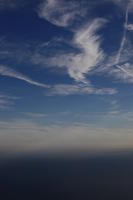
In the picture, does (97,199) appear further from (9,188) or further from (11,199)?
(9,188)

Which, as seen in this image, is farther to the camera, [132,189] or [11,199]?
[132,189]

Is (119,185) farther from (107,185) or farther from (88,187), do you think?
(88,187)

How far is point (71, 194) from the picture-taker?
11494 centimetres

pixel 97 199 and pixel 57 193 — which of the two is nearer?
pixel 97 199

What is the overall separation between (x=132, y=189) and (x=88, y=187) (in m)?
28.7

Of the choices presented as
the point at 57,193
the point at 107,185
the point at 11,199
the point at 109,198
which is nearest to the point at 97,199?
the point at 109,198

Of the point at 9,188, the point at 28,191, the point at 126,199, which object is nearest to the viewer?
the point at 126,199

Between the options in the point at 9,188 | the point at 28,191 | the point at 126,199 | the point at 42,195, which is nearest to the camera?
the point at 126,199

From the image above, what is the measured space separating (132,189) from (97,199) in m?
32.4

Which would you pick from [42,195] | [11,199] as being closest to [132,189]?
[42,195]

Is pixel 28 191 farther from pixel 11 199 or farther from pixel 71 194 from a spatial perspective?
pixel 71 194

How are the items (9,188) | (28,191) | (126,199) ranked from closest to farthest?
1. (126,199)
2. (28,191)
3. (9,188)

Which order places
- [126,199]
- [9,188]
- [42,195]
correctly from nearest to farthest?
[126,199]
[42,195]
[9,188]

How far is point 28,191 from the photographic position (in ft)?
402
